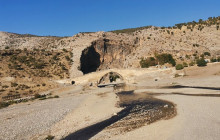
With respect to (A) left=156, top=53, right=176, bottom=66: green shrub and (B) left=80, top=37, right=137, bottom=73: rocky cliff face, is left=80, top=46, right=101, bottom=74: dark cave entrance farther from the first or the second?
(A) left=156, top=53, right=176, bottom=66: green shrub

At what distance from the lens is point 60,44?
253 feet

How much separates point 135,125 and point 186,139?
434cm

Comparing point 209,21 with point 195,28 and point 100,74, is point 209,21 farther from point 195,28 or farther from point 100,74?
point 100,74

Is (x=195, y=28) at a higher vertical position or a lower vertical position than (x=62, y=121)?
higher

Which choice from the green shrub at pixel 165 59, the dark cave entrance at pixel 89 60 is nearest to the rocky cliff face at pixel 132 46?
the dark cave entrance at pixel 89 60

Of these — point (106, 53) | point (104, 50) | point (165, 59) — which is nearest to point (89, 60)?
point (104, 50)

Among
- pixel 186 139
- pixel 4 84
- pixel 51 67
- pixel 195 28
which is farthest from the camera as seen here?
pixel 195 28

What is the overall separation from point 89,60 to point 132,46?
22.2 meters

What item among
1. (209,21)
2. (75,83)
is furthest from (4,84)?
(209,21)

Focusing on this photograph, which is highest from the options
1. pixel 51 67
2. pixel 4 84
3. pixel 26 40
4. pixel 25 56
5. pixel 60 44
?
pixel 26 40

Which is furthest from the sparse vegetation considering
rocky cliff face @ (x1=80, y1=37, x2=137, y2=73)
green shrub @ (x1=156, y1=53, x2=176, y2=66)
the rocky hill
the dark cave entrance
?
green shrub @ (x1=156, y1=53, x2=176, y2=66)

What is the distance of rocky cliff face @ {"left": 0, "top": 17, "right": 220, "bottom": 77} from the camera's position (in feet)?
208

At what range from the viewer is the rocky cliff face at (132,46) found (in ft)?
208

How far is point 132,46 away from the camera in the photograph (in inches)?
3108
